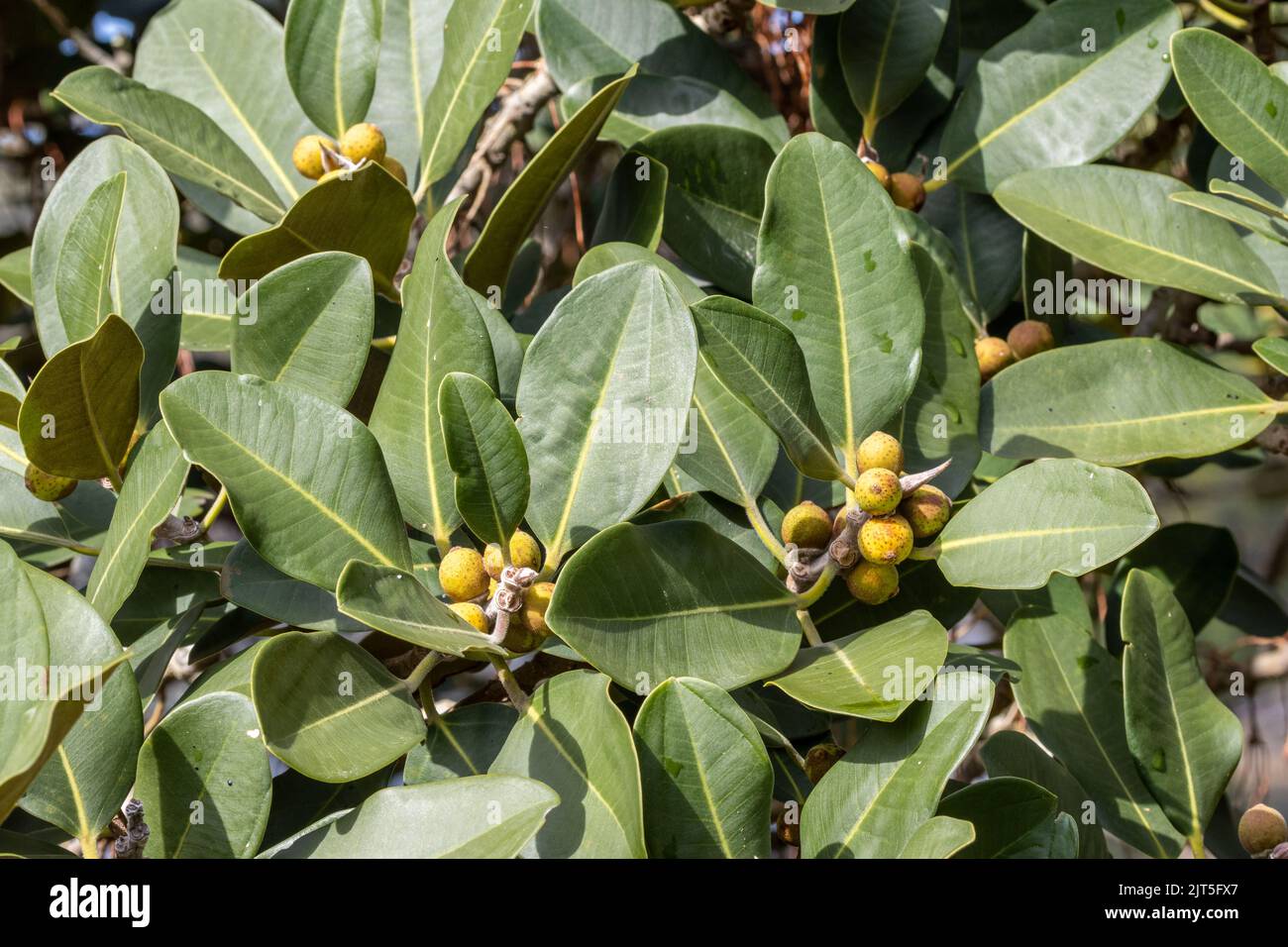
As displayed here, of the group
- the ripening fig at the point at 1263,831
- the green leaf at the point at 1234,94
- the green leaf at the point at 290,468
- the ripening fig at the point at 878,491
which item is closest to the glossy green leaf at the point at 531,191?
the green leaf at the point at 290,468

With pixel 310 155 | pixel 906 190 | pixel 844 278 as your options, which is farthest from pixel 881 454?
pixel 310 155

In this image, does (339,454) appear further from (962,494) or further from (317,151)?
(962,494)

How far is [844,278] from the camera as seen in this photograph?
3.26ft

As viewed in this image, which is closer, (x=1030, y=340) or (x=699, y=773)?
(x=699, y=773)

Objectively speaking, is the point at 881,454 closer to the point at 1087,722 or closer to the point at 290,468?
the point at 1087,722

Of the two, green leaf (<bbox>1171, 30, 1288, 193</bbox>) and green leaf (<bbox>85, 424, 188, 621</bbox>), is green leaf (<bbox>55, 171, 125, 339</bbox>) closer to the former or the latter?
green leaf (<bbox>85, 424, 188, 621</bbox>)

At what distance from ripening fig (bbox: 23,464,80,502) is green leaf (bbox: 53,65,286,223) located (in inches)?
12.6

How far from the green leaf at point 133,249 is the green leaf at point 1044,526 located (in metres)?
0.76

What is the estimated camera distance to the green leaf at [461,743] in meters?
0.94

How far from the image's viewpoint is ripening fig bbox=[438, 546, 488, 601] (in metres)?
0.93

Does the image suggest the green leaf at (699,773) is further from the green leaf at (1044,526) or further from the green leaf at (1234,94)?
the green leaf at (1234,94)

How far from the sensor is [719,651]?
897 millimetres

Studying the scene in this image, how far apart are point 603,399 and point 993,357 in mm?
547
